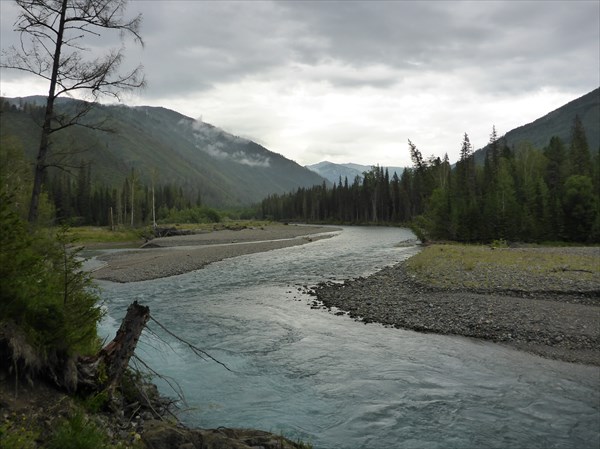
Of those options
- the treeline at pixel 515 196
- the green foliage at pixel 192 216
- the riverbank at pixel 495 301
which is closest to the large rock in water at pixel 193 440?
the riverbank at pixel 495 301

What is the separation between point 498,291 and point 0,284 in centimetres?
2564

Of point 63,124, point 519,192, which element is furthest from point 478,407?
point 519,192

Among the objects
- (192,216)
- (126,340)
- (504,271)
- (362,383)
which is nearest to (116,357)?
(126,340)

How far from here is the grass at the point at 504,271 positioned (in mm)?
25516

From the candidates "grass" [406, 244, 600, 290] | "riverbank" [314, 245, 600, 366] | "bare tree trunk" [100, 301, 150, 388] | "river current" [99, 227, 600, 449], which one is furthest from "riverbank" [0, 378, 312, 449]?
"grass" [406, 244, 600, 290]

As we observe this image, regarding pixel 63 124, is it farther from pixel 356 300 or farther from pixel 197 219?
pixel 197 219

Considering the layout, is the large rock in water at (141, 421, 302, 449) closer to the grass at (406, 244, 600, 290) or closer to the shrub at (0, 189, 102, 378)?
the shrub at (0, 189, 102, 378)

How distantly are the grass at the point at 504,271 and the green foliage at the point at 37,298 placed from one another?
938 inches

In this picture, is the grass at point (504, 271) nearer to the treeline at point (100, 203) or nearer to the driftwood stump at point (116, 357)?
the driftwood stump at point (116, 357)

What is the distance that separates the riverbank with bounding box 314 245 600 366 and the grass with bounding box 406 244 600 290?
60mm

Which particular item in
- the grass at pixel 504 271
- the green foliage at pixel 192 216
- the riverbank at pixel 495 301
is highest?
the green foliage at pixel 192 216

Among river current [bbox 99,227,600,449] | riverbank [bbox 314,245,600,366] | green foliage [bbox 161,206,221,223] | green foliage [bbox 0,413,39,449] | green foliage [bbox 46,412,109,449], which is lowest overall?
river current [bbox 99,227,600,449]

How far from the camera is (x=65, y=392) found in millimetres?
6887

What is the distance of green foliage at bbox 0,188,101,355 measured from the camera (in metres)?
6.29
